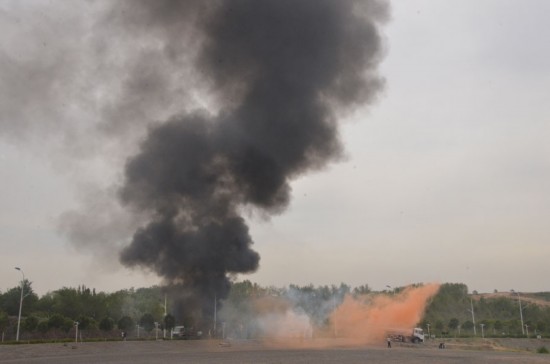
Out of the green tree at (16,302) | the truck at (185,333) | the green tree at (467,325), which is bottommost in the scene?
the green tree at (467,325)

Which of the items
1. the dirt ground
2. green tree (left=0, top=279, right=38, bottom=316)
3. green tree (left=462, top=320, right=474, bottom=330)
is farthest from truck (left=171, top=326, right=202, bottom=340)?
green tree (left=462, top=320, right=474, bottom=330)

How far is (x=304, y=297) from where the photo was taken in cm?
7156

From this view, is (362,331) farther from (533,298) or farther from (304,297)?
(533,298)

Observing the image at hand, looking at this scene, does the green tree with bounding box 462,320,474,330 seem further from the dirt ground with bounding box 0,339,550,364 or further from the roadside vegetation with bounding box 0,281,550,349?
the dirt ground with bounding box 0,339,550,364

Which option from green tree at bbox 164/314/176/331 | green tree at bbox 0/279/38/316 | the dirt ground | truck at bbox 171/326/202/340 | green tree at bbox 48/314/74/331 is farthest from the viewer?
green tree at bbox 0/279/38/316

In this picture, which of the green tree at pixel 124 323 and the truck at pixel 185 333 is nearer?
the truck at pixel 185 333

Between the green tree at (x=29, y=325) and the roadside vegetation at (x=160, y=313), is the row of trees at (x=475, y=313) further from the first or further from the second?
the green tree at (x=29, y=325)

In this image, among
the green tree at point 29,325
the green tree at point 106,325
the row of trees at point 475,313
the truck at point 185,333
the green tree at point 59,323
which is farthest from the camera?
the row of trees at point 475,313

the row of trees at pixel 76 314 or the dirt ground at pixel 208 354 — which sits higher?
the row of trees at pixel 76 314

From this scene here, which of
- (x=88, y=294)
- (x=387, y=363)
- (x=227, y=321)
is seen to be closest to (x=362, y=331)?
(x=227, y=321)

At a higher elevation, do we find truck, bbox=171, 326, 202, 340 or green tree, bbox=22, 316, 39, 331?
green tree, bbox=22, 316, 39, 331

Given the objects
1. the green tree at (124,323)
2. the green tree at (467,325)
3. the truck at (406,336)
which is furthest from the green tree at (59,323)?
the green tree at (467,325)

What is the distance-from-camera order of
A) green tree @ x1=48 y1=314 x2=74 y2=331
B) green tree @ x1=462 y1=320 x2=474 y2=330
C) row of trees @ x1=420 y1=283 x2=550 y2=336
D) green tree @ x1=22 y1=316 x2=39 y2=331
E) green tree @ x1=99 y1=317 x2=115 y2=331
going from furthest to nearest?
1. row of trees @ x1=420 y1=283 x2=550 y2=336
2. green tree @ x1=462 y1=320 x2=474 y2=330
3. green tree @ x1=99 y1=317 x2=115 y2=331
4. green tree @ x1=48 y1=314 x2=74 y2=331
5. green tree @ x1=22 y1=316 x2=39 y2=331

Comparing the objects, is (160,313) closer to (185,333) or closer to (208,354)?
(185,333)
